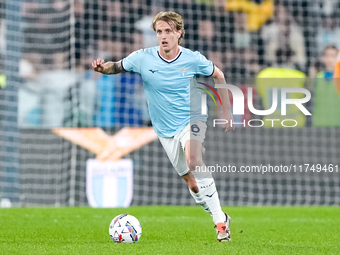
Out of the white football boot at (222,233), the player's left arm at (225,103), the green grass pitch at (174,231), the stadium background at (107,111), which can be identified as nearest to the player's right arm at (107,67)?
the player's left arm at (225,103)

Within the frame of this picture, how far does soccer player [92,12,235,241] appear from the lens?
19.4ft

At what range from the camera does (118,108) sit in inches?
433

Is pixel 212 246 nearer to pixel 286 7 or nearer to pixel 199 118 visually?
pixel 199 118

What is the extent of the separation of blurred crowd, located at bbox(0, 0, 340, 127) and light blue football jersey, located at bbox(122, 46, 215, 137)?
5.34m

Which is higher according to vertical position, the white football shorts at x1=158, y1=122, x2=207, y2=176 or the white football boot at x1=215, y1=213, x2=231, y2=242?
the white football shorts at x1=158, y1=122, x2=207, y2=176

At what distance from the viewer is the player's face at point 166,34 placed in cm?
591

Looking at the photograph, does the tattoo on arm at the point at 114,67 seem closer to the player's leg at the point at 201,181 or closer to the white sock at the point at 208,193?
the player's leg at the point at 201,181

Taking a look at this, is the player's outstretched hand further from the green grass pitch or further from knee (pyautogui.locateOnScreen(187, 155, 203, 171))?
the green grass pitch

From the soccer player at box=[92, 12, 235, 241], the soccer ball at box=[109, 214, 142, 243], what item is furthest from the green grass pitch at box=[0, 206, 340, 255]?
the soccer player at box=[92, 12, 235, 241]

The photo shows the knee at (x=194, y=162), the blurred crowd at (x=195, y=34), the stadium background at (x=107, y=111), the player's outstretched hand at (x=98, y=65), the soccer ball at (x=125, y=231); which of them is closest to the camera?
the soccer ball at (x=125, y=231)

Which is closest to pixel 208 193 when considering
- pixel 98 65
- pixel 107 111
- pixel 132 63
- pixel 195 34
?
pixel 132 63

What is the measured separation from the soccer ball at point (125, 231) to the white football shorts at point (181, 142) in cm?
82

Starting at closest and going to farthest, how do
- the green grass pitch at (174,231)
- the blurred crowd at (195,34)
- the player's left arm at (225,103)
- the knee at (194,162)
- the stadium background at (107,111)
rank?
the green grass pitch at (174,231) → the knee at (194,162) → the player's left arm at (225,103) → the stadium background at (107,111) → the blurred crowd at (195,34)

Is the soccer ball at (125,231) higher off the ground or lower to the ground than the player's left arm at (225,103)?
lower
